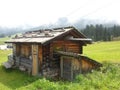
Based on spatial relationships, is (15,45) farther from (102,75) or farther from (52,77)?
(102,75)

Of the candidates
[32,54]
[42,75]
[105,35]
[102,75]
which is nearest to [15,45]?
[32,54]

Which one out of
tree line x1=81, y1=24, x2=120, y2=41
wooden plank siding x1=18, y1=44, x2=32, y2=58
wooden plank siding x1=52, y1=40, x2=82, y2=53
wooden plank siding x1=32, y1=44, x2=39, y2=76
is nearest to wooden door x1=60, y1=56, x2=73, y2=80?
wooden plank siding x1=52, y1=40, x2=82, y2=53

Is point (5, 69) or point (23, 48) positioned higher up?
point (23, 48)

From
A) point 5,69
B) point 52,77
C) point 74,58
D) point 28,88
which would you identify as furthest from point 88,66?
point 5,69

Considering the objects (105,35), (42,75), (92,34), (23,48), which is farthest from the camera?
(92,34)

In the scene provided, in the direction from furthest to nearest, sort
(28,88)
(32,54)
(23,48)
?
1. (23,48)
2. (32,54)
3. (28,88)

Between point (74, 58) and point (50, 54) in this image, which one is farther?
point (50, 54)

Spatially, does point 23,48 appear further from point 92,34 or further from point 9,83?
point 92,34

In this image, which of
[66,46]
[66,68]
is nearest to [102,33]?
[66,46]

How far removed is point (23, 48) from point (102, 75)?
13116mm

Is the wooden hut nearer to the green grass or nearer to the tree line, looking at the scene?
the green grass

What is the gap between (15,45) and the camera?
3269 centimetres

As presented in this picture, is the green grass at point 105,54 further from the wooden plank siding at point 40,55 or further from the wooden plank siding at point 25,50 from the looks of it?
the wooden plank siding at point 25,50

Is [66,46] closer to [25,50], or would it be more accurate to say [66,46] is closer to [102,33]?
[25,50]
